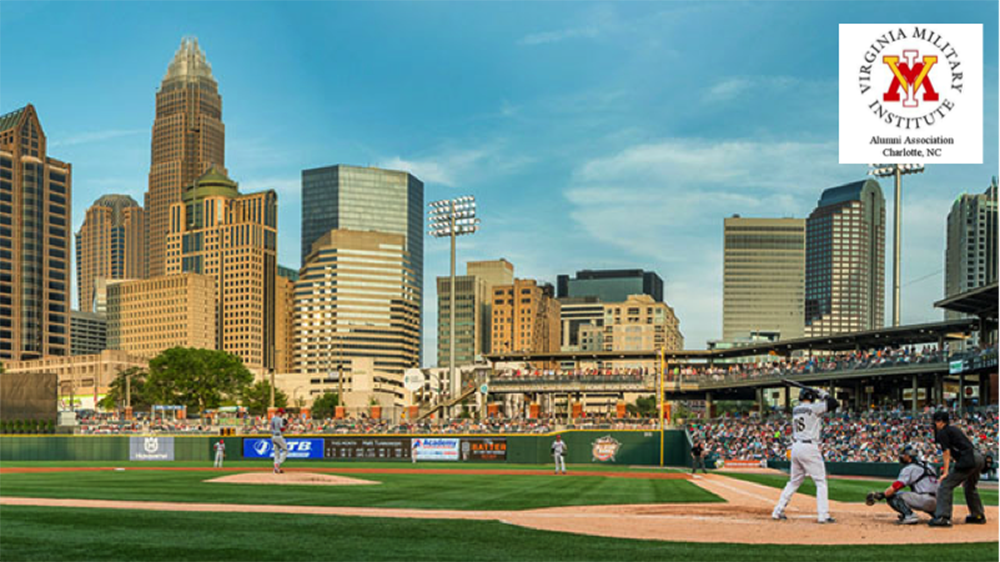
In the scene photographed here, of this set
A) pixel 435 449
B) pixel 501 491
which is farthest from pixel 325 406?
pixel 501 491

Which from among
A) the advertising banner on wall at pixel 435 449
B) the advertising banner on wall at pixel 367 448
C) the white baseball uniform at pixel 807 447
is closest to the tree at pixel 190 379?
the advertising banner on wall at pixel 367 448

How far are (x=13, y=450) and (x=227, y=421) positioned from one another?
1245 centimetres

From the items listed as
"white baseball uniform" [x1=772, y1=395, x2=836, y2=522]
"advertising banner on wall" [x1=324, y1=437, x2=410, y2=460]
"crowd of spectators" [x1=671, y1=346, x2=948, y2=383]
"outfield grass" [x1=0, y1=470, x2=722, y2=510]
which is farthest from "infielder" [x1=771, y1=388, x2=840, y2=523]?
"crowd of spectators" [x1=671, y1=346, x2=948, y2=383]

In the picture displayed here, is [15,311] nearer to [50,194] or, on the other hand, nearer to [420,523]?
[50,194]

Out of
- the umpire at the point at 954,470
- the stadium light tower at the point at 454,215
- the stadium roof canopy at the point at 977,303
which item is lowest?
the umpire at the point at 954,470

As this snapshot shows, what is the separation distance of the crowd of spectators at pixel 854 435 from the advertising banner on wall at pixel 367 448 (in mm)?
14750

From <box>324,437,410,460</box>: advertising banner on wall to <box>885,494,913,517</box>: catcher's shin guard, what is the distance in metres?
36.6

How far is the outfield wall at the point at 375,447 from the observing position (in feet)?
152

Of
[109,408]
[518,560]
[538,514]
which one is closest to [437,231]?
[538,514]

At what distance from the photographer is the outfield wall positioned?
1826 inches

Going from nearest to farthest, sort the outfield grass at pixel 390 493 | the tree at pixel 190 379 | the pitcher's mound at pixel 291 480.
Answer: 1. the outfield grass at pixel 390 493
2. the pitcher's mound at pixel 291 480
3. the tree at pixel 190 379

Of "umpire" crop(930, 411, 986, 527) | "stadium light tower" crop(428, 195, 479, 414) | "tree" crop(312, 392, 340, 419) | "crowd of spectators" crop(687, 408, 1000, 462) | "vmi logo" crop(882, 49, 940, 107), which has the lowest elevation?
"tree" crop(312, 392, 340, 419)

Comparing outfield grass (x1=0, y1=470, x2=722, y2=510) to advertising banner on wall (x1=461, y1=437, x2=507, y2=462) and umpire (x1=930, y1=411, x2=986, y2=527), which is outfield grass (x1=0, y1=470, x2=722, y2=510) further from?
advertising banner on wall (x1=461, y1=437, x2=507, y2=462)

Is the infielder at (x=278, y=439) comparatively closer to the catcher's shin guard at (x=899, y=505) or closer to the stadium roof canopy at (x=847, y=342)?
the catcher's shin guard at (x=899, y=505)
